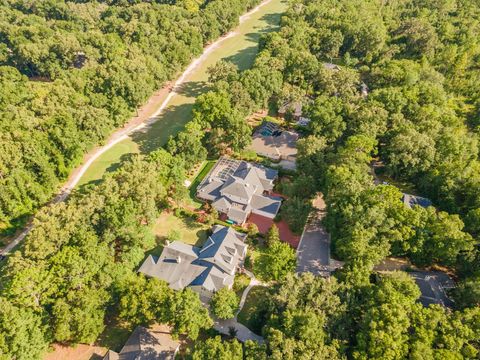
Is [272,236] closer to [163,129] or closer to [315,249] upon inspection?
[315,249]

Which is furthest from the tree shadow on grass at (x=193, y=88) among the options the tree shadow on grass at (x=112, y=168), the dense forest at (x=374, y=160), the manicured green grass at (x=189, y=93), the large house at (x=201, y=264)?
the large house at (x=201, y=264)

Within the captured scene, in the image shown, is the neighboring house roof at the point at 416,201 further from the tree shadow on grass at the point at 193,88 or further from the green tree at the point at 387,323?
the tree shadow on grass at the point at 193,88

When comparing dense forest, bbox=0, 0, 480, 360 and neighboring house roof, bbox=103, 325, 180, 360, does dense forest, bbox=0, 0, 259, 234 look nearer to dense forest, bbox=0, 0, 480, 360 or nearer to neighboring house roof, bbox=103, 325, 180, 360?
dense forest, bbox=0, 0, 480, 360

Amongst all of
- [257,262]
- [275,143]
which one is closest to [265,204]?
[257,262]

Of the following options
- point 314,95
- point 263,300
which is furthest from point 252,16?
point 263,300

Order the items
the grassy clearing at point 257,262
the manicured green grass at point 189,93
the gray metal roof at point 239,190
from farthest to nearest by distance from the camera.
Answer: the manicured green grass at point 189,93 → the gray metal roof at point 239,190 → the grassy clearing at point 257,262

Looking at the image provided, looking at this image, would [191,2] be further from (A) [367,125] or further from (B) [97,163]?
(A) [367,125]
